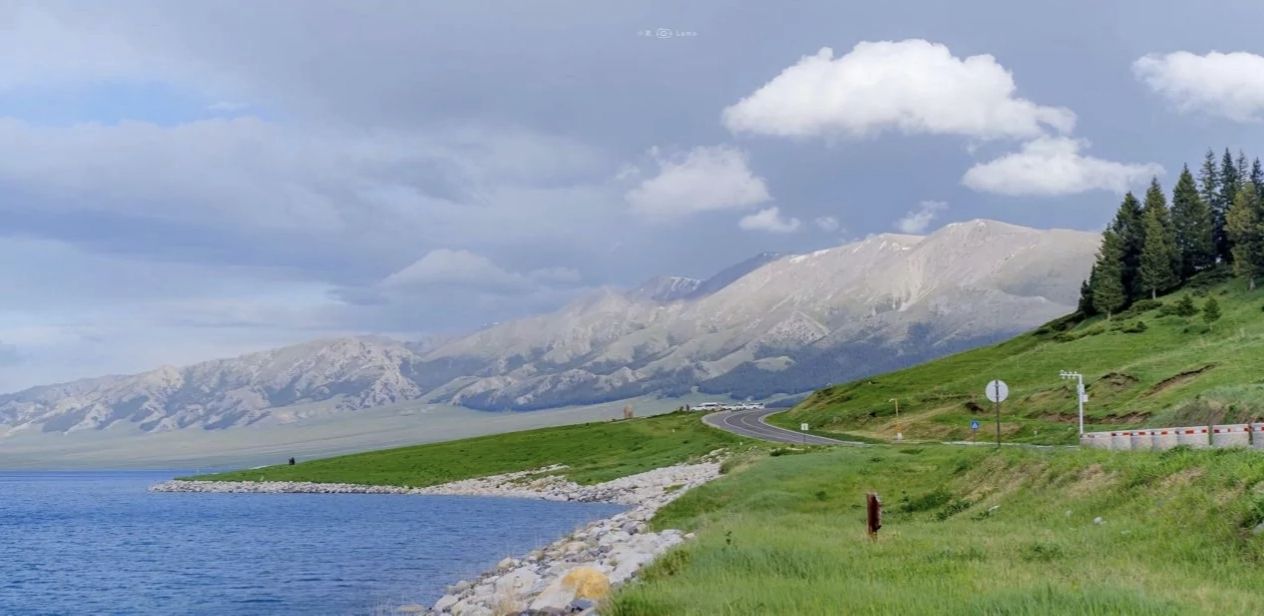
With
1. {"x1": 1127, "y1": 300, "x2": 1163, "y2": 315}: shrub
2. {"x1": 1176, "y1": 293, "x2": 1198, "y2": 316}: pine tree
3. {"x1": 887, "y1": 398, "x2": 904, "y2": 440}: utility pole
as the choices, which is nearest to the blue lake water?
{"x1": 887, "y1": 398, "x2": 904, "y2": 440}: utility pole

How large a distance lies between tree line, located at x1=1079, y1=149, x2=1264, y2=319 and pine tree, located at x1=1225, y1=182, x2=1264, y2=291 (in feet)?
0.64

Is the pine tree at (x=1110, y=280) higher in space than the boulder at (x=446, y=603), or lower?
higher

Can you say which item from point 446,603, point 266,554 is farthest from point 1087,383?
point 446,603

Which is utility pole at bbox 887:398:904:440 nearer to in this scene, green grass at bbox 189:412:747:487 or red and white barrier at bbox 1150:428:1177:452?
green grass at bbox 189:412:747:487

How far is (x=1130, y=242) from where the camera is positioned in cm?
16112

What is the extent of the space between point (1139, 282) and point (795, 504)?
13255cm

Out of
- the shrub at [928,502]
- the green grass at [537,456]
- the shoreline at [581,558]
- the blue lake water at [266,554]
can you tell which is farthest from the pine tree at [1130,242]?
the shrub at [928,502]

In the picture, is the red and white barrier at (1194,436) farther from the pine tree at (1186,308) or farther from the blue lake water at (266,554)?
the pine tree at (1186,308)

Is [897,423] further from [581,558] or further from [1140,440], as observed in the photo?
[581,558]

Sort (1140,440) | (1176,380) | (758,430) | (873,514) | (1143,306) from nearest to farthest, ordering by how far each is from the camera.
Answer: (873,514), (1140,440), (1176,380), (758,430), (1143,306)

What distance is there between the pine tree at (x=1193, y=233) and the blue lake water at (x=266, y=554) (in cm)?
11583

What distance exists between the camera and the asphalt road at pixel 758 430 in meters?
107

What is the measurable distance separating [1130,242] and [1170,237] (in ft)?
27.5

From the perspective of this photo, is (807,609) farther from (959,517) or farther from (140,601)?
(140,601)
